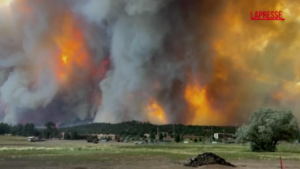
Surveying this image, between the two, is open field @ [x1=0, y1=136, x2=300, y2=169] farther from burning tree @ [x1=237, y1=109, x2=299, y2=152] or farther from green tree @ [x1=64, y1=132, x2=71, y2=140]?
green tree @ [x1=64, y1=132, x2=71, y2=140]

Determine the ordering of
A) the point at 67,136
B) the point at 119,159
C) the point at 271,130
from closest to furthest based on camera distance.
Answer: the point at 119,159, the point at 271,130, the point at 67,136

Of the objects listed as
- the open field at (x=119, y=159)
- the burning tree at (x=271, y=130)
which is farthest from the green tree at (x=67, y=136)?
the burning tree at (x=271, y=130)

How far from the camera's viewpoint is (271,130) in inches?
2953

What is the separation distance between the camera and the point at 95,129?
627 ft

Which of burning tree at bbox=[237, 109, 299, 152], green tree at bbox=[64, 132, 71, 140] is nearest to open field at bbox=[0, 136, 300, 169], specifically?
burning tree at bbox=[237, 109, 299, 152]

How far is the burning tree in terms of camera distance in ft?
246

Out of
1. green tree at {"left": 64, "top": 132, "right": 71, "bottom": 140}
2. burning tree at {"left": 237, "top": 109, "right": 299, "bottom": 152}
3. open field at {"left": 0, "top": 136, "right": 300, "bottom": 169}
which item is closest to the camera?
open field at {"left": 0, "top": 136, "right": 300, "bottom": 169}

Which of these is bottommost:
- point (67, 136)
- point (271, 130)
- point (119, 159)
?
point (119, 159)

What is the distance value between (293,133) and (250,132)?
8775 millimetres

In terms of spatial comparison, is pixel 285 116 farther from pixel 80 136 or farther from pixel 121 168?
pixel 80 136

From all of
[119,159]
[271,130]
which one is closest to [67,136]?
[271,130]

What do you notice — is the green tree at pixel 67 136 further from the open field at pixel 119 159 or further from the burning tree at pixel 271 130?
the burning tree at pixel 271 130

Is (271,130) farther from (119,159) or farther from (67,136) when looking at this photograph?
(67,136)

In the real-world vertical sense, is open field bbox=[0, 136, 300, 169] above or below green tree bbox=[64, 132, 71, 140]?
below
